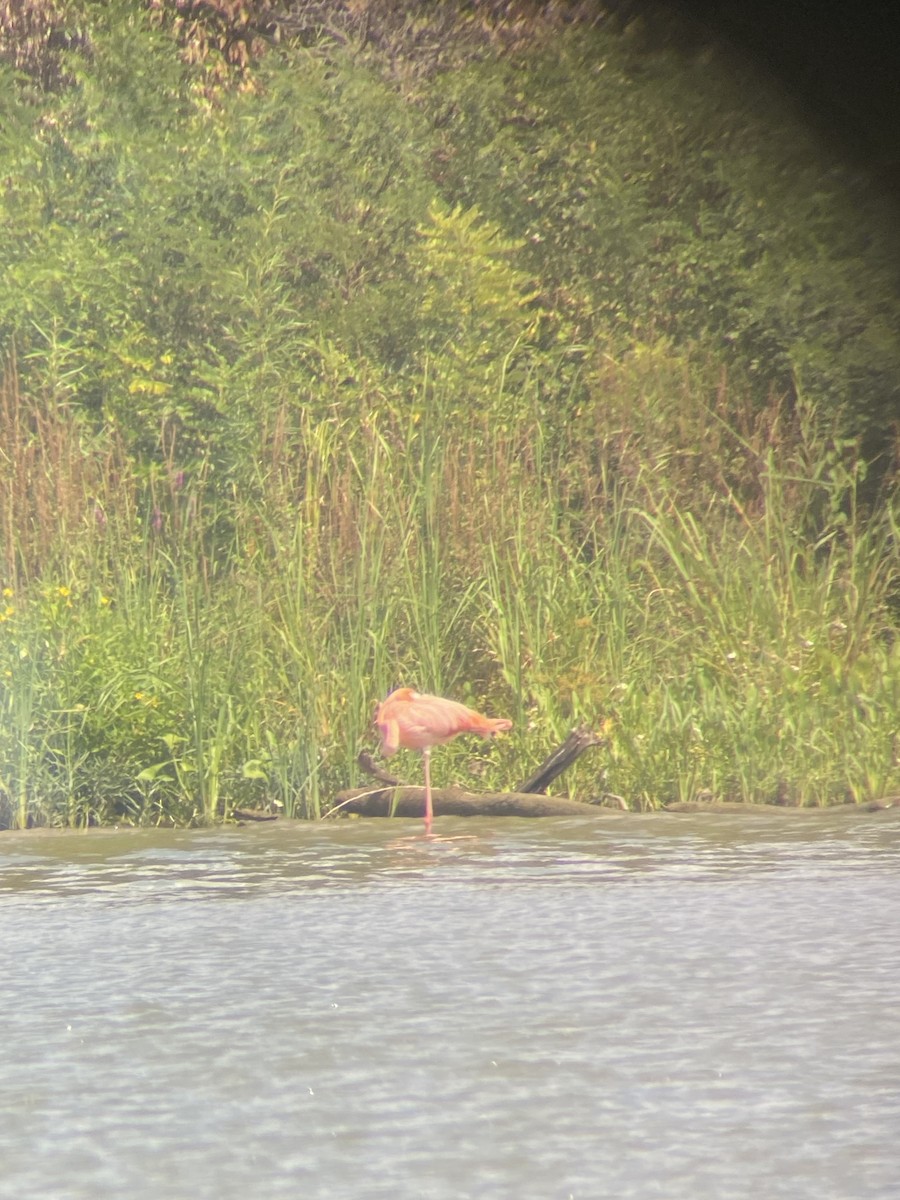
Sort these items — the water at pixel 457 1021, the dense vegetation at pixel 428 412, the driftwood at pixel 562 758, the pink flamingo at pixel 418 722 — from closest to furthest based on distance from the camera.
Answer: the water at pixel 457 1021 < the pink flamingo at pixel 418 722 < the driftwood at pixel 562 758 < the dense vegetation at pixel 428 412

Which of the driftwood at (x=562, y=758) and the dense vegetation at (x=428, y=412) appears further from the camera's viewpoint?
the dense vegetation at (x=428, y=412)

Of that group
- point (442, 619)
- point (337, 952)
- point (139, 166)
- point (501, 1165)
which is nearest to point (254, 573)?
point (442, 619)

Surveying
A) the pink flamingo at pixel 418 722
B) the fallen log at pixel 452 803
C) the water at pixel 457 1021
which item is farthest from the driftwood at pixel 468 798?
the water at pixel 457 1021

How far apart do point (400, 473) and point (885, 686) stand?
6.74 feet

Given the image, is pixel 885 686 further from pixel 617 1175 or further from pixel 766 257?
pixel 617 1175

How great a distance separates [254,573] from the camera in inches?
309

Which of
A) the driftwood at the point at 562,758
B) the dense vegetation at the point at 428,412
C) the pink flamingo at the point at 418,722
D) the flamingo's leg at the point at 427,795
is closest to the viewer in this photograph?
the flamingo's leg at the point at 427,795

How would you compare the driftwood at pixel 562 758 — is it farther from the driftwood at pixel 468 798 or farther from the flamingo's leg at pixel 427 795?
the flamingo's leg at pixel 427 795

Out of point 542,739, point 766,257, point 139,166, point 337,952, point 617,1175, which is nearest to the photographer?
point 617,1175

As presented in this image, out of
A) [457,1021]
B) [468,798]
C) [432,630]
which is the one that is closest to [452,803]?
[468,798]

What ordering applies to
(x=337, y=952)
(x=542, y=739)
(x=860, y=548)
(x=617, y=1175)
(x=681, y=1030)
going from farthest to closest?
(x=860, y=548) → (x=542, y=739) → (x=337, y=952) → (x=681, y=1030) → (x=617, y=1175)

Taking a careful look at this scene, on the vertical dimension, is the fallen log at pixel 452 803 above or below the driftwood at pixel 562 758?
below

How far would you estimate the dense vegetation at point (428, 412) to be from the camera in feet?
24.1

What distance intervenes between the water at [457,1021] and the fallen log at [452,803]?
64 centimetres
